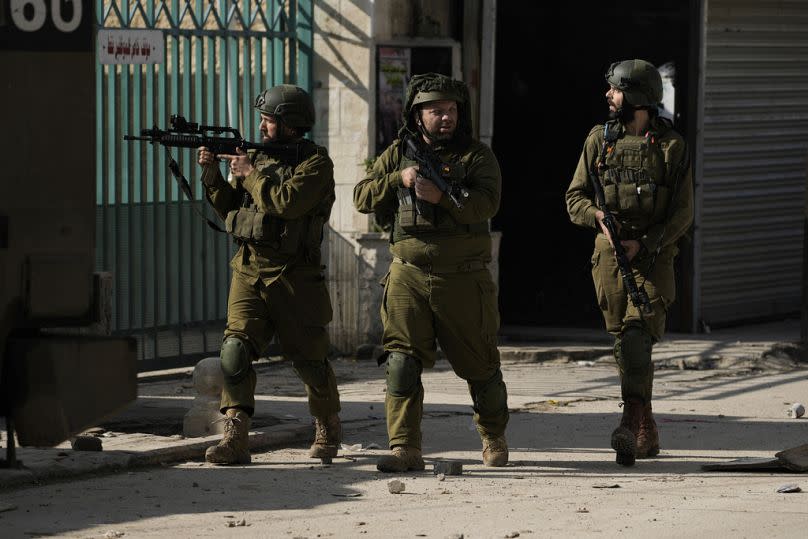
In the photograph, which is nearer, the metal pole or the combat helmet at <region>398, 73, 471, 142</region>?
the combat helmet at <region>398, 73, 471, 142</region>

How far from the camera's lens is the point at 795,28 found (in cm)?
1409

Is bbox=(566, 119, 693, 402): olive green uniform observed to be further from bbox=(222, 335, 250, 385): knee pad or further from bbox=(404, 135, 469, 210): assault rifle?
bbox=(222, 335, 250, 385): knee pad

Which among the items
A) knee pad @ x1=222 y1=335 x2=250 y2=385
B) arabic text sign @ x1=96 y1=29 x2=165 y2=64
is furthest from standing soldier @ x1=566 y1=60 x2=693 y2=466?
arabic text sign @ x1=96 y1=29 x2=165 y2=64

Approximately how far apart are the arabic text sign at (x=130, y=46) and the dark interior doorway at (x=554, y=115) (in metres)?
3.68

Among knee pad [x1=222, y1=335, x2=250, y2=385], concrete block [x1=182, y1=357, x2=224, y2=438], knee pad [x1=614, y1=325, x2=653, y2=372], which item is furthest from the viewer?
concrete block [x1=182, y1=357, x2=224, y2=438]

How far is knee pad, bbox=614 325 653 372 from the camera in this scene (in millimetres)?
8383

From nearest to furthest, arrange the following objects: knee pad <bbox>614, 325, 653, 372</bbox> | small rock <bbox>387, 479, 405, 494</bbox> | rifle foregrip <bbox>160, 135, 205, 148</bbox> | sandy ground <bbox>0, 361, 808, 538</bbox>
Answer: sandy ground <bbox>0, 361, 808, 538</bbox>, small rock <bbox>387, 479, 405, 494</bbox>, rifle foregrip <bbox>160, 135, 205, 148</bbox>, knee pad <bbox>614, 325, 653, 372</bbox>

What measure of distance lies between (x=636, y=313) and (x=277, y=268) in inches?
69.3

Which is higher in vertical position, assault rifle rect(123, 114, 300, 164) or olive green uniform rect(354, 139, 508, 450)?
assault rifle rect(123, 114, 300, 164)

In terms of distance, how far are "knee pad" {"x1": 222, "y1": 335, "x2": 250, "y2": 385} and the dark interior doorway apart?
6.02 meters

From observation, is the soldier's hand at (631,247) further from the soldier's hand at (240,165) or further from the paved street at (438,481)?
the soldier's hand at (240,165)

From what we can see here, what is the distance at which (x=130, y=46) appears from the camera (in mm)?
10836

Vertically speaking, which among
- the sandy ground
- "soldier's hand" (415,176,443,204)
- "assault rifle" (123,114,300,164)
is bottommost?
the sandy ground

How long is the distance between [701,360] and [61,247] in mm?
7559
